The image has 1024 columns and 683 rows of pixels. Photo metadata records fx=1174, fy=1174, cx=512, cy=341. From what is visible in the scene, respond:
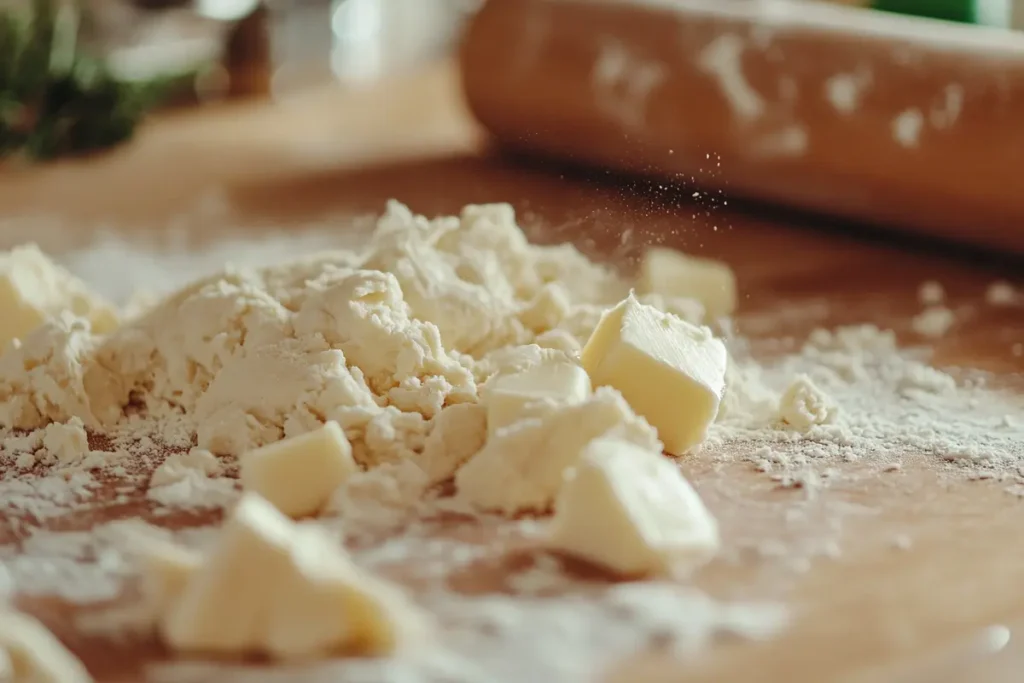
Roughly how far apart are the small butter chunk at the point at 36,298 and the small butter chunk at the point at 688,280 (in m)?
0.57

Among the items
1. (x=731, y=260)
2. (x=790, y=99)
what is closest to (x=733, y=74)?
(x=790, y=99)

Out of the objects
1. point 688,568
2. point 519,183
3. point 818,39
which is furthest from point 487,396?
point 818,39

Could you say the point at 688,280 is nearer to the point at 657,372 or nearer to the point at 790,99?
the point at 657,372

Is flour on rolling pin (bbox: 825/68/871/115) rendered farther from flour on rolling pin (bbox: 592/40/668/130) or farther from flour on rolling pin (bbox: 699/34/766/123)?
flour on rolling pin (bbox: 592/40/668/130)

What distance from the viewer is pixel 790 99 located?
1.71 m

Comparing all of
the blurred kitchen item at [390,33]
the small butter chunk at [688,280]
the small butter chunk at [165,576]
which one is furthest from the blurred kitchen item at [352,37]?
the small butter chunk at [165,576]

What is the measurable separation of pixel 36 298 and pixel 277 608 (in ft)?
2.01

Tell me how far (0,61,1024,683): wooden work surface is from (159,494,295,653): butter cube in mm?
45

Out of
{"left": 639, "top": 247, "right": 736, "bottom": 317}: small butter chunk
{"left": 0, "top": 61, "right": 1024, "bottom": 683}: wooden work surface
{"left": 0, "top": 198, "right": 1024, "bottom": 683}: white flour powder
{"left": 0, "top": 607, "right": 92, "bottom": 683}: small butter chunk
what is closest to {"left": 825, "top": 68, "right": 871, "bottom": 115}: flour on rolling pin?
{"left": 0, "top": 61, "right": 1024, "bottom": 683}: wooden work surface

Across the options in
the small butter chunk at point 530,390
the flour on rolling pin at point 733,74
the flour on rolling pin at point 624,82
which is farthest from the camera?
the flour on rolling pin at point 624,82

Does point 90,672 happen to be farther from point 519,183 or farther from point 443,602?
point 519,183

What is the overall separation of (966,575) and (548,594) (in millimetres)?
311

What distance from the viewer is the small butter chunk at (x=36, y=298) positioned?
119 cm

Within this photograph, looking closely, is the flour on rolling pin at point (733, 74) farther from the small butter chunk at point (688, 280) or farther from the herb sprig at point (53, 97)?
the herb sprig at point (53, 97)
